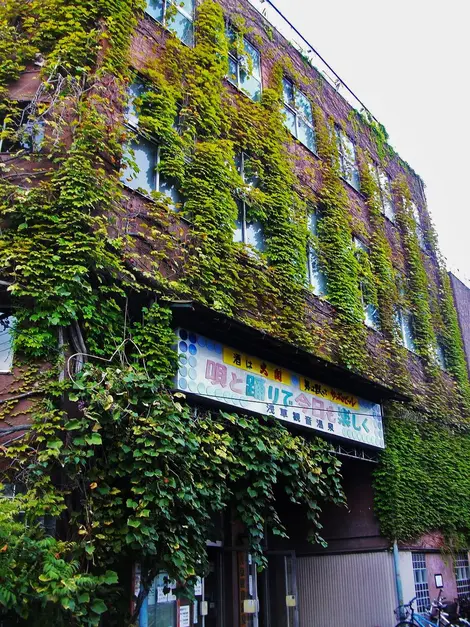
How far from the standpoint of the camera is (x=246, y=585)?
37.2ft

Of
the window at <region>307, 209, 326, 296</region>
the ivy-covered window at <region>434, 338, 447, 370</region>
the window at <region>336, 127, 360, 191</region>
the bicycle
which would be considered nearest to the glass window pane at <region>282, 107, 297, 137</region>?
the window at <region>336, 127, 360, 191</region>

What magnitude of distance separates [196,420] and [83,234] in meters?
3.01

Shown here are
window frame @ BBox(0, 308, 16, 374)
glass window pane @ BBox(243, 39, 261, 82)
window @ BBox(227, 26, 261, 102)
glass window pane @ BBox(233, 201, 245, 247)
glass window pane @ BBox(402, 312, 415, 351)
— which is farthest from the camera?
glass window pane @ BBox(402, 312, 415, 351)

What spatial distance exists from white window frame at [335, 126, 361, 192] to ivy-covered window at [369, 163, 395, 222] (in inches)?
40.4

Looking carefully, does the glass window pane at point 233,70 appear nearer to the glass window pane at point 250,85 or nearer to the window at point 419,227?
the glass window pane at point 250,85

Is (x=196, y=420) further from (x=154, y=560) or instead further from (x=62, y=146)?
(x=62, y=146)

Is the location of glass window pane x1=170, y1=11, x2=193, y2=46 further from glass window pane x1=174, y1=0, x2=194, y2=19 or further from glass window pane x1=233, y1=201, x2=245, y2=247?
glass window pane x1=233, y1=201, x2=245, y2=247

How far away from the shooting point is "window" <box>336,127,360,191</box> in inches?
656

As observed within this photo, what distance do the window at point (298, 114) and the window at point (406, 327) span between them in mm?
5212

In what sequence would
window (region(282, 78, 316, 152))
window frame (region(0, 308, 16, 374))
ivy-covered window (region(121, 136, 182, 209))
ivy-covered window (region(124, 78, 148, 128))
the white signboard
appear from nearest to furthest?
window frame (region(0, 308, 16, 374))
the white signboard
ivy-covered window (region(121, 136, 182, 209))
ivy-covered window (region(124, 78, 148, 128))
window (region(282, 78, 316, 152))

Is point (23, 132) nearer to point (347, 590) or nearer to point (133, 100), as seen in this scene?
point (133, 100)

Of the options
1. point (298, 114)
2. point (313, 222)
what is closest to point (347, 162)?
point (298, 114)

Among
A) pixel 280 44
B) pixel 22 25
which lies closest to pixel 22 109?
pixel 22 25

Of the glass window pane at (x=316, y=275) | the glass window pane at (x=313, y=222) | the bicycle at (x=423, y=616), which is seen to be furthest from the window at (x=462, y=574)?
the glass window pane at (x=313, y=222)
